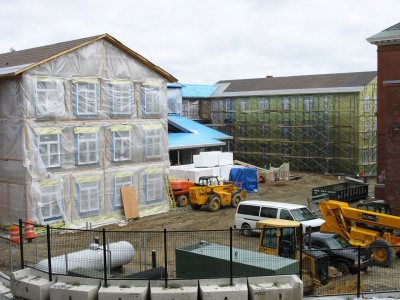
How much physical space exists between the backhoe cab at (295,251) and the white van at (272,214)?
14.9 feet

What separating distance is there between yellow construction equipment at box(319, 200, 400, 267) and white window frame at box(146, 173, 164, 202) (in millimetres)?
12727

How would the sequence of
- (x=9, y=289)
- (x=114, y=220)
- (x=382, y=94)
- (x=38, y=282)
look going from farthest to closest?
(x=382, y=94) < (x=114, y=220) < (x=9, y=289) < (x=38, y=282)

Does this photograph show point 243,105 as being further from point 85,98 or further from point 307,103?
point 85,98

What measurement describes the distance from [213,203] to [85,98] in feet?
33.3

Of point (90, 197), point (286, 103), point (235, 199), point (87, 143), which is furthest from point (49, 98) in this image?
point (286, 103)

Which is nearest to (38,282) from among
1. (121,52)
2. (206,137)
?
(121,52)

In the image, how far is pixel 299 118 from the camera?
53.1 metres

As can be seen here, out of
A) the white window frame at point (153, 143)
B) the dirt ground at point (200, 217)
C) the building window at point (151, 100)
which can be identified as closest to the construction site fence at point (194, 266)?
the dirt ground at point (200, 217)

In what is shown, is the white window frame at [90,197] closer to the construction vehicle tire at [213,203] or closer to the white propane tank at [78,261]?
the construction vehicle tire at [213,203]

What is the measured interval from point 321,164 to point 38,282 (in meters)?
→ 40.0

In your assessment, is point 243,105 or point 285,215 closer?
point 285,215

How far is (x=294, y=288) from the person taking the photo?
14000 millimetres

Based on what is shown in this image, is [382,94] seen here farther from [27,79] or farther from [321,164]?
[27,79]

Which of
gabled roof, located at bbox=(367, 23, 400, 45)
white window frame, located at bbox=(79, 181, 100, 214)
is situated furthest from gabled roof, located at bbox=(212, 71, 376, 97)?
white window frame, located at bbox=(79, 181, 100, 214)
